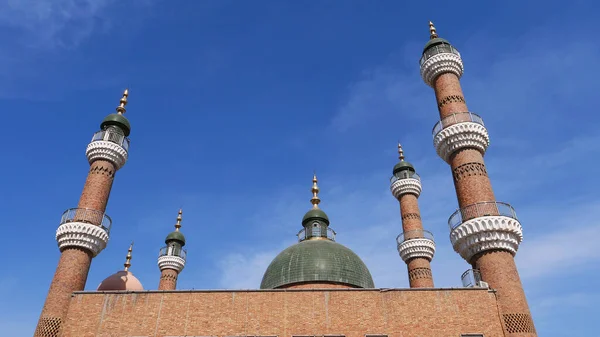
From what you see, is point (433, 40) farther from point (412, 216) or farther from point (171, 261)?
point (171, 261)

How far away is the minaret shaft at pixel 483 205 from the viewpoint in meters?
17.1

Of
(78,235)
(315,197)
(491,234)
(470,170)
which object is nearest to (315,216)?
(315,197)

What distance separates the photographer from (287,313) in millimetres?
17859

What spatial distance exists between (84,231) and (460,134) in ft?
57.2

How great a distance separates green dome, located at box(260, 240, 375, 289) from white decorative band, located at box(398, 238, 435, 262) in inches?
191

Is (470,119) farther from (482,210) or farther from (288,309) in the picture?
(288,309)

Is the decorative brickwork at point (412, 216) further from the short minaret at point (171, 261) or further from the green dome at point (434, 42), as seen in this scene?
the short minaret at point (171, 261)

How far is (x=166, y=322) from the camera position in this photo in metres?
17.8

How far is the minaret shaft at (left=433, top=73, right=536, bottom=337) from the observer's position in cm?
1711

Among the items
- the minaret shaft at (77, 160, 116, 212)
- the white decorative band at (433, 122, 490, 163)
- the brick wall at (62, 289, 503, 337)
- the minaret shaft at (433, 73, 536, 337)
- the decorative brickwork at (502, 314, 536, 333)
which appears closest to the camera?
the decorative brickwork at (502, 314, 536, 333)

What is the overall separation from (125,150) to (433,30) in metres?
18.6

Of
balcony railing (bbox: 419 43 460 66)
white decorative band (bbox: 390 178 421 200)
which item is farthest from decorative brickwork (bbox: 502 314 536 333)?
white decorative band (bbox: 390 178 421 200)

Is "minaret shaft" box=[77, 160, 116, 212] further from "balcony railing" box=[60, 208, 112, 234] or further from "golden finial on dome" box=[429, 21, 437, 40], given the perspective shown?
"golden finial on dome" box=[429, 21, 437, 40]

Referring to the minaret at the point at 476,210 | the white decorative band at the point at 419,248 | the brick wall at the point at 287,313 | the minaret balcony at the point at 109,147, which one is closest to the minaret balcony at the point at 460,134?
the minaret at the point at 476,210
